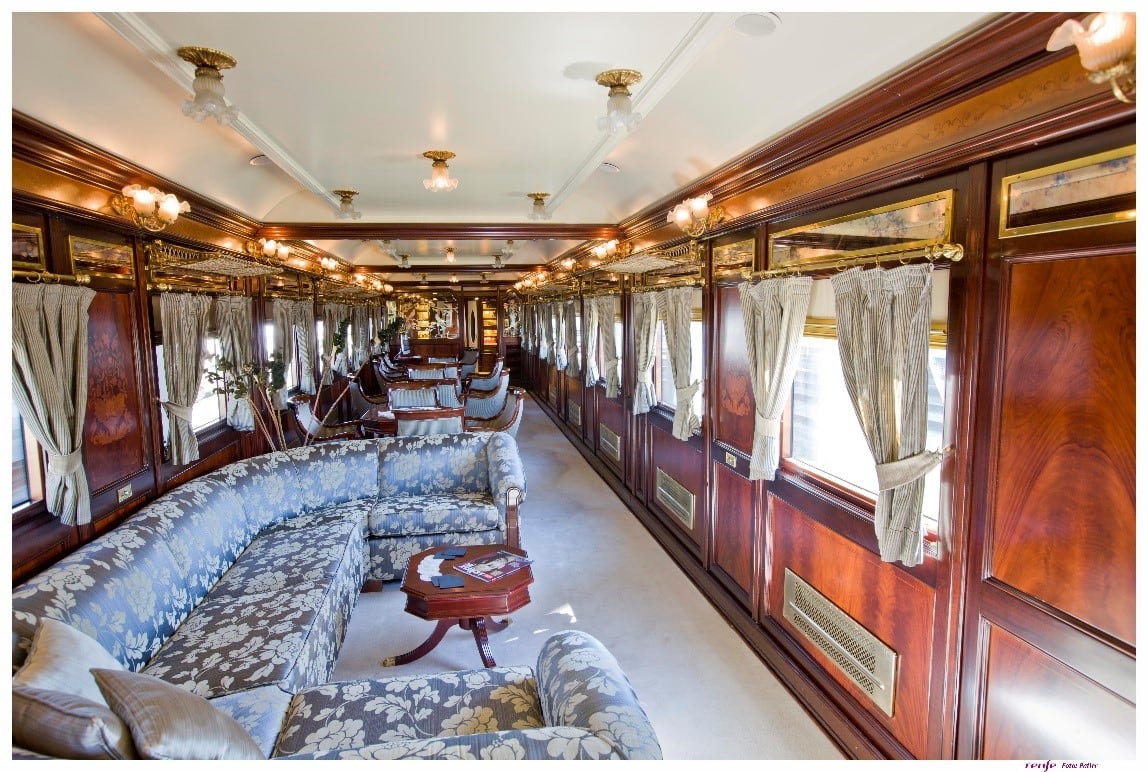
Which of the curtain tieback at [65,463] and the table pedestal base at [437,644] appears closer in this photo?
the curtain tieback at [65,463]

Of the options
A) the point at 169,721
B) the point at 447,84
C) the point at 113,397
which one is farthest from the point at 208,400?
the point at 169,721

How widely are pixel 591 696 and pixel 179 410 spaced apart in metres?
3.28

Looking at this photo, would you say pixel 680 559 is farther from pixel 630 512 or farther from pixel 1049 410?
pixel 1049 410

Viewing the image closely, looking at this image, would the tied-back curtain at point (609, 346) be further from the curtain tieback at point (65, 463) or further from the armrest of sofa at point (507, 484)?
the curtain tieback at point (65, 463)

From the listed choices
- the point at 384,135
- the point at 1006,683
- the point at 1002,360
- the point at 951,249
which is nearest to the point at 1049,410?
the point at 1002,360

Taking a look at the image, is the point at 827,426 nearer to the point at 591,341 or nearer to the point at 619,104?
the point at 619,104

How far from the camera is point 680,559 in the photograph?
4.24 meters

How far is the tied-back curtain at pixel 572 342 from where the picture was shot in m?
8.11

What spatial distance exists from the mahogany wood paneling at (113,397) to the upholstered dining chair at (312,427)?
2714 millimetres

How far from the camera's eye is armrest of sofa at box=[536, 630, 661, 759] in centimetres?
163

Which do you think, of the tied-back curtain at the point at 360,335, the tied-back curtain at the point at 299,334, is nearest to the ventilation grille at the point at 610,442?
the tied-back curtain at the point at 299,334

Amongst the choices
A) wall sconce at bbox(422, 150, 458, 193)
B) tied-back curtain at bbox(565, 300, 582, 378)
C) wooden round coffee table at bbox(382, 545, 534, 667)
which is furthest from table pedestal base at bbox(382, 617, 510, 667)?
tied-back curtain at bbox(565, 300, 582, 378)

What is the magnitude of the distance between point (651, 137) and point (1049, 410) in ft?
8.07

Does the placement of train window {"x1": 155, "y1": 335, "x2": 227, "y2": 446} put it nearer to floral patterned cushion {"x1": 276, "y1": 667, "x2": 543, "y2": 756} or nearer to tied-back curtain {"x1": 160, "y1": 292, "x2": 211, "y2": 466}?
tied-back curtain {"x1": 160, "y1": 292, "x2": 211, "y2": 466}
